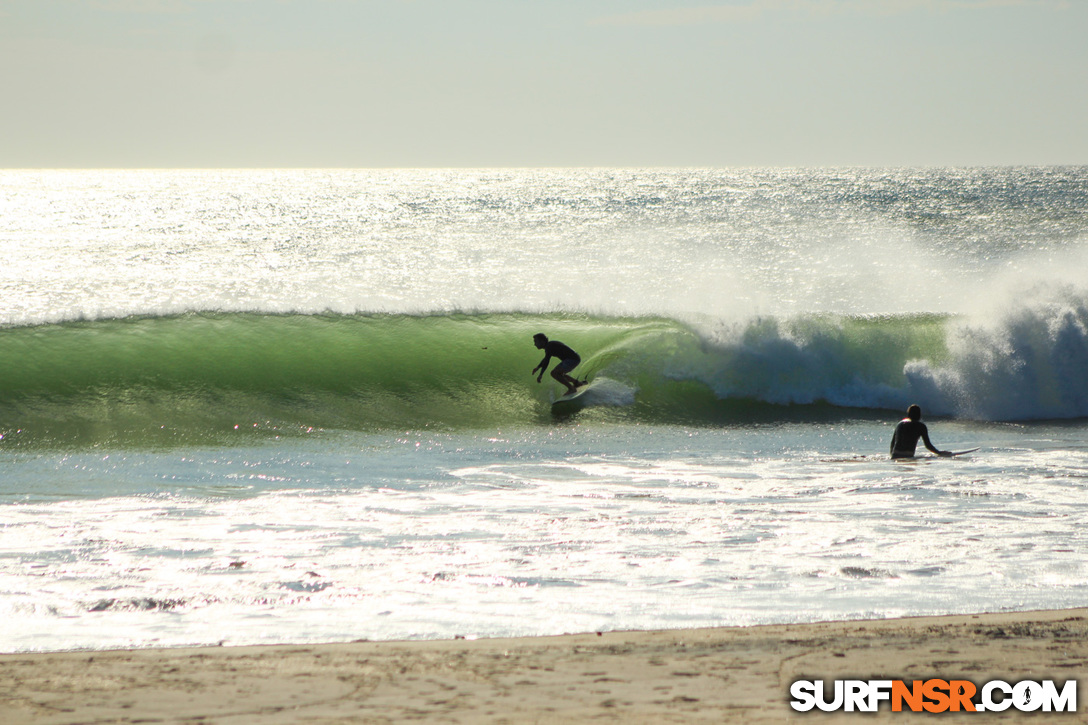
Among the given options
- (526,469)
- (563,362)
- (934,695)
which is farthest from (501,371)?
(934,695)

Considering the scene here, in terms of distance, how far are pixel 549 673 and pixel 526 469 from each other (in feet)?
16.0

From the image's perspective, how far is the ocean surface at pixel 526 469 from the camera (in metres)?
4.95

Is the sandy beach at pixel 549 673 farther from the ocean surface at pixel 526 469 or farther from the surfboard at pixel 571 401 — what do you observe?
the surfboard at pixel 571 401

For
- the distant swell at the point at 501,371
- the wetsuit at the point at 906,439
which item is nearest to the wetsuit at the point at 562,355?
the distant swell at the point at 501,371

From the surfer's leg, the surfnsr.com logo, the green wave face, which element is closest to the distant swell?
the green wave face

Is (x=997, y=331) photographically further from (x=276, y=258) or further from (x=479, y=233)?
(x=479, y=233)

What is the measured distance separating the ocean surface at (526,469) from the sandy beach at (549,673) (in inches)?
10.8

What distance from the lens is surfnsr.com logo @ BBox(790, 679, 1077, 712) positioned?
11.5 ft

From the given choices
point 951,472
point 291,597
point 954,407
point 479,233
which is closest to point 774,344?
point 954,407

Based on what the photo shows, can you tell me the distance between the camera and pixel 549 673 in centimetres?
384

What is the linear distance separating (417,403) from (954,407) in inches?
283

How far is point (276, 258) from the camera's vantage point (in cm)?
4059

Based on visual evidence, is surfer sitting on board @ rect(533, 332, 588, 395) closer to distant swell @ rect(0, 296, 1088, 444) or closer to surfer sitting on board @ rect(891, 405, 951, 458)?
distant swell @ rect(0, 296, 1088, 444)

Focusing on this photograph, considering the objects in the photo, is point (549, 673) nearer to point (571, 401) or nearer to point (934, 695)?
point (934, 695)
